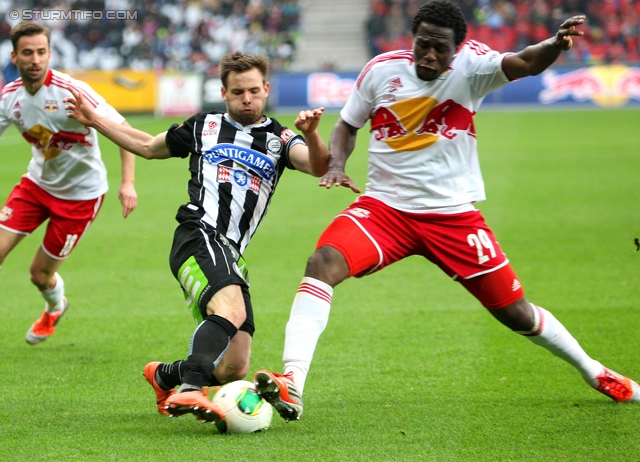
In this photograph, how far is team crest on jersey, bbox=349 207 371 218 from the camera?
4.65m

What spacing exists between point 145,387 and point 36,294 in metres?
3.29

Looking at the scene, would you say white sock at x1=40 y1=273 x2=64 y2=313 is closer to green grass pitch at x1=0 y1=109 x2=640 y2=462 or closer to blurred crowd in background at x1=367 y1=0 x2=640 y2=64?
green grass pitch at x1=0 y1=109 x2=640 y2=462

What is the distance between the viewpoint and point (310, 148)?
448 cm

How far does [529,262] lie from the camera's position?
29.6 ft

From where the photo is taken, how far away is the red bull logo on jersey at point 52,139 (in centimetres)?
625

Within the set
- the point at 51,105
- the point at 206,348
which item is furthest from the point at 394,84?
the point at 51,105

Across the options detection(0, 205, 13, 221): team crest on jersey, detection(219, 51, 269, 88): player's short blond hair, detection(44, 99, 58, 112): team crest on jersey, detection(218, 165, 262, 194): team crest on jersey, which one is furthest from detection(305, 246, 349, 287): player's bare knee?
detection(0, 205, 13, 221): team crest on jersey

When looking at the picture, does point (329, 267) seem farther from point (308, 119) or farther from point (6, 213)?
point (6, 213)

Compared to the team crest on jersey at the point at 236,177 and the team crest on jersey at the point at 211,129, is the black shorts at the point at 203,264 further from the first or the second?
the team crest on jersey at the point at 211,129

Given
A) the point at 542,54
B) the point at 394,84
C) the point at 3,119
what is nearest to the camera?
the point at 542,54

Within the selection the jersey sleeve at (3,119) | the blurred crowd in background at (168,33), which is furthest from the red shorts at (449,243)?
the blurred crowd in background at (168,33)

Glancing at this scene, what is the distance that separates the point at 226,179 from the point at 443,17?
1.42 metres

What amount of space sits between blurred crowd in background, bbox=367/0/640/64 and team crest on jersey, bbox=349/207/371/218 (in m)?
26.7

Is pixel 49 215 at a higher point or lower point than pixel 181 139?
lower
